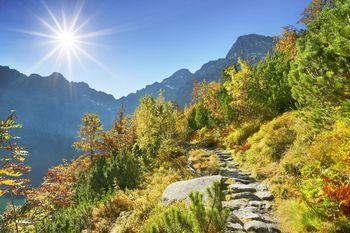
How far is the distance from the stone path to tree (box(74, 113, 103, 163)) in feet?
104

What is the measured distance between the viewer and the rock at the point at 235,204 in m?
10.4

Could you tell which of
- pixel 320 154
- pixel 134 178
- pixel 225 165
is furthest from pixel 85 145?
pixel 320 154

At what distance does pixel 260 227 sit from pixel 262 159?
8.16 m

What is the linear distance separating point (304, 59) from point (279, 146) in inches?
247

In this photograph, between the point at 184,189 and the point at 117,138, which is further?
the point at 117,138

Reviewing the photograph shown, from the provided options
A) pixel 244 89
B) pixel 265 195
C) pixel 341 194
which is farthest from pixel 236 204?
pixel 244 89

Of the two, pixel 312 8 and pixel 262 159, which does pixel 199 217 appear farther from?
pixel 312 8

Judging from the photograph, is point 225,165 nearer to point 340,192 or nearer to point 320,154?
point 320,154

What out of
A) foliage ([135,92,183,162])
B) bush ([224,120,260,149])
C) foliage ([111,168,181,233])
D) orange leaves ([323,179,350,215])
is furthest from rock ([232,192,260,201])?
foliage ([135,92,183,162])

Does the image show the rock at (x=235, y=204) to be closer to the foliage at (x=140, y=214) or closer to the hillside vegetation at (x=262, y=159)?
the hillside vegetation at (x=262, y=159)

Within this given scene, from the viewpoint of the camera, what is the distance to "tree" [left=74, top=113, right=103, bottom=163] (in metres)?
43.1

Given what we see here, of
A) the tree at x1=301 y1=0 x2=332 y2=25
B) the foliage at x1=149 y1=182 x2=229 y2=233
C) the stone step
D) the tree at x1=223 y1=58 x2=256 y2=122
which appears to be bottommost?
the stone step

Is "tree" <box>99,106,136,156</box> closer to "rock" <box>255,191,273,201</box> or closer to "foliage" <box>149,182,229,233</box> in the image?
"rock" <box>255,191,273,201</box>

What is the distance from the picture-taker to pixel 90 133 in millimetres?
43375
